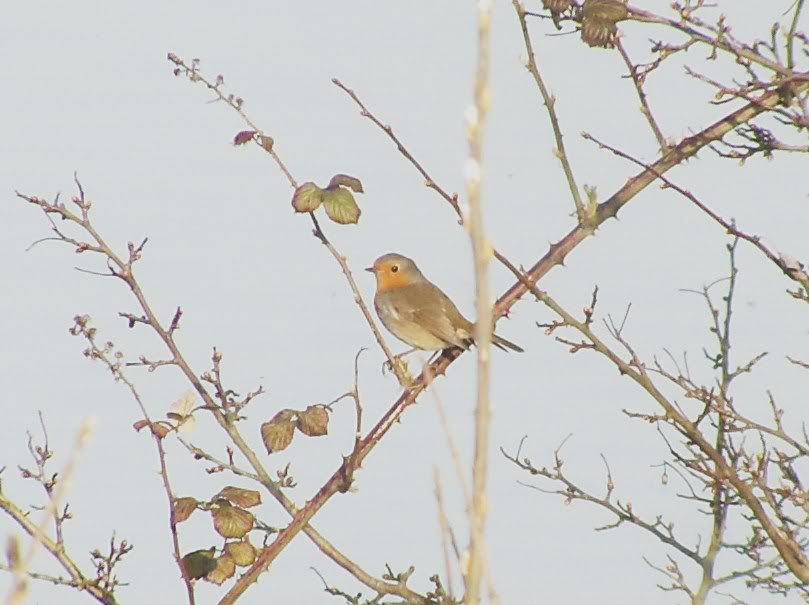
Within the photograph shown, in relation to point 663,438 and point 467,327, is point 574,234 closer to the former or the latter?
point 663,438

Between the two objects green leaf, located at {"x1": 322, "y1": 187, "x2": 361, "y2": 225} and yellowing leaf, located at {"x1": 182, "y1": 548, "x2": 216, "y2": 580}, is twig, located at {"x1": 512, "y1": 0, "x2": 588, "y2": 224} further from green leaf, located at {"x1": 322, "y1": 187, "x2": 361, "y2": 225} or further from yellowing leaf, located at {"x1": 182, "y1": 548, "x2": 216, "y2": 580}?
yellowing leaf, located at {"x1": 182, "y1": 548, "x2": 216, "y2": 580}

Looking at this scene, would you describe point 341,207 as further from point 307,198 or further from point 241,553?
point 241,553

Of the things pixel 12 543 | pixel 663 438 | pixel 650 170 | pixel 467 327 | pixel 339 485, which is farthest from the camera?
pixel 467 327

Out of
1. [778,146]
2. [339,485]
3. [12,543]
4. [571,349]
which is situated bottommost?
[12,543]

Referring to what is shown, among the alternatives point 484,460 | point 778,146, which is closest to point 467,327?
point 778,146

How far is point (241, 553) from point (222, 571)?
0.06 meters

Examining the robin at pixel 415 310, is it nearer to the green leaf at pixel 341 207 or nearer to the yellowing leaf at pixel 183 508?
the green leaf at pixel 341 207

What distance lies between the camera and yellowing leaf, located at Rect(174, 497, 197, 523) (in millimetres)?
2871

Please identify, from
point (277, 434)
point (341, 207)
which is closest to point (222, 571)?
point (277, 434)

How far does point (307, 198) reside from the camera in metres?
3.07

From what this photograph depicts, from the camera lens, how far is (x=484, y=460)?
3.69 ft

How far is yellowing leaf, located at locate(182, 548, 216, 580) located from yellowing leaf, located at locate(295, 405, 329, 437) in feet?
1.15

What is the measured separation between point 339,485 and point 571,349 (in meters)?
0.73

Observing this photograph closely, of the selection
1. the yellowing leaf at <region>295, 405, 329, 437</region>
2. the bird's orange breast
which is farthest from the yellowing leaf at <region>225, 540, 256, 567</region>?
the bird's orange breast
